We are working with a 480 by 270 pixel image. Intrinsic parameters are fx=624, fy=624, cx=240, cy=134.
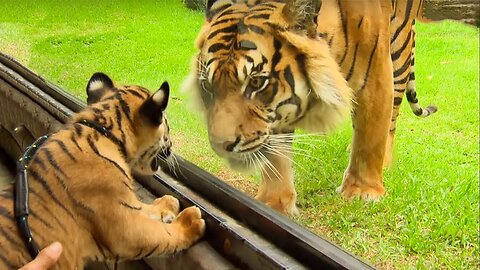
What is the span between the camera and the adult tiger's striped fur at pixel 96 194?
117cm

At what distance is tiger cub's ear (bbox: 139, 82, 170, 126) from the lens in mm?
1160

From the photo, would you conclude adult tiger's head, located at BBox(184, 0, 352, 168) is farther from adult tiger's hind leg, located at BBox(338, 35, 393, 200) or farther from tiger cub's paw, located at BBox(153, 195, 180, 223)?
tiger cub's paw, located at BBox(153, 195, 180, 223)

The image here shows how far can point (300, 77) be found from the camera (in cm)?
122

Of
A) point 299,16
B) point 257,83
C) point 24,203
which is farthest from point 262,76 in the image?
point 24,203

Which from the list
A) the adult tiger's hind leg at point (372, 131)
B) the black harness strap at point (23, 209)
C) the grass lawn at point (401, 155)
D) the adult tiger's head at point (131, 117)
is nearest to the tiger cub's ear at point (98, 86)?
the adult tiger's head at point (131, 117)

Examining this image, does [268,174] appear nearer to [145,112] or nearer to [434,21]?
[145,112]

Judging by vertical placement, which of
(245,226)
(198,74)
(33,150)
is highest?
(198,74)

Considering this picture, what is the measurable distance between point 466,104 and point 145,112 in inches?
23.3

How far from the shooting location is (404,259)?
3.35 feet

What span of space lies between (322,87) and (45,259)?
0.60 m

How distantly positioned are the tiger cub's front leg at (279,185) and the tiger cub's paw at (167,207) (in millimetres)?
192

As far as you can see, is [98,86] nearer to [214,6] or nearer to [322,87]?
[214,6]

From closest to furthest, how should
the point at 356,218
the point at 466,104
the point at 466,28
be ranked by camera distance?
the point at 466,28 < the point at 466,104 < the point at 356,218

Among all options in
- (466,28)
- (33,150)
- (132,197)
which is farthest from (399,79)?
(33,150)
